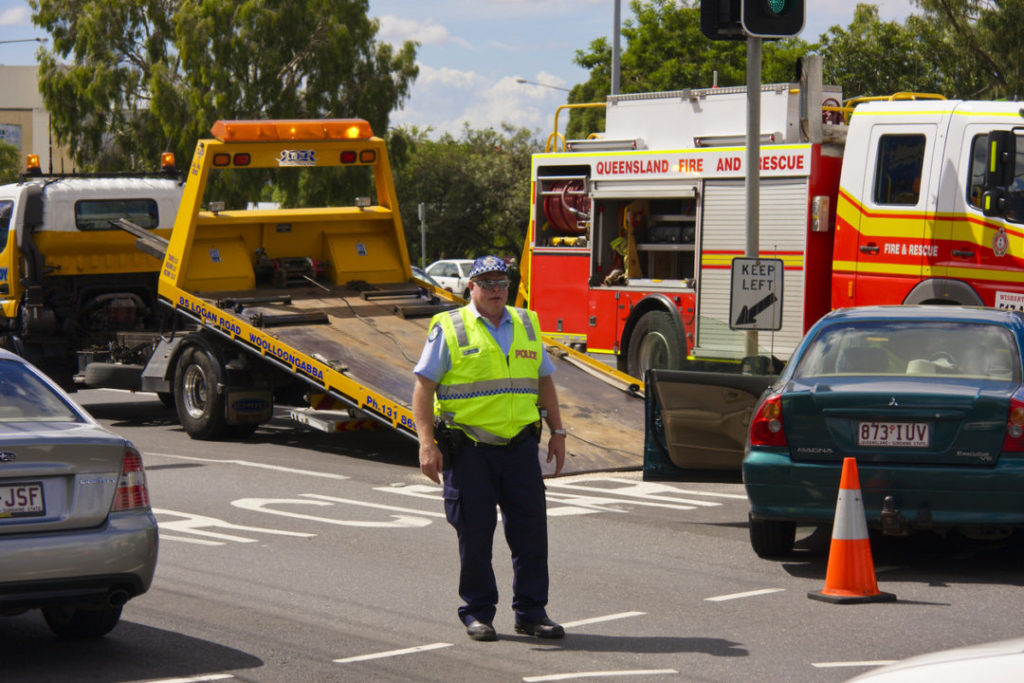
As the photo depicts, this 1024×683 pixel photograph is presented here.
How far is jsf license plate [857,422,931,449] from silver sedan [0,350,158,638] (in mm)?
3771

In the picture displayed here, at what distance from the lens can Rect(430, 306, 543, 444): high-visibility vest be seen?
6.97 metres

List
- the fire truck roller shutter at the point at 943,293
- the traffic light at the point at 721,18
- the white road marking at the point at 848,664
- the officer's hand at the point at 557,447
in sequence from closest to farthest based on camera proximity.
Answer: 1. the white road marking at the point at 848,664
2. the officer's hand at the point at 557,447
3. the traffic light at the point at 721,18
4. the fire truck roller shutter at the point at 943,293

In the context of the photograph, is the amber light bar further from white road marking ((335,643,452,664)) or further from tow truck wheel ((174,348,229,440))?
white road marking ((335,643,452,664))

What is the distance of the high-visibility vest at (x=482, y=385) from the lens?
6969 millimetres

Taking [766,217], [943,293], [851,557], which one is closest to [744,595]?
[851,557]

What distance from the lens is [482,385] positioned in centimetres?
699

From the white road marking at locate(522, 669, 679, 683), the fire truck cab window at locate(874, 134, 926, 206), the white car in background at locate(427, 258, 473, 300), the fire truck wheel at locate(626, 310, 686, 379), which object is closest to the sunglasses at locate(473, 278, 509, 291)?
the white road marking at locate(522, 669, 679, 683)

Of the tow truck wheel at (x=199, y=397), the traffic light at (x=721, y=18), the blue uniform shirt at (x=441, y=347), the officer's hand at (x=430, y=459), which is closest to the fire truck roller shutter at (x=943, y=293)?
the traffic light at (x=721, y=18)

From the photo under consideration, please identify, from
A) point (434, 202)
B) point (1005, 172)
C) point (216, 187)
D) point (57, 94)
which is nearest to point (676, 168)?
point (1005, 172)

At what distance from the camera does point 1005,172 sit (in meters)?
12.6

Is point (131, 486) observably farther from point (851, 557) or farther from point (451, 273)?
point (451, 273)

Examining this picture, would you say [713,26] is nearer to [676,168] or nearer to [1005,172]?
[1005,172]

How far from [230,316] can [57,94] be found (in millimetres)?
34035

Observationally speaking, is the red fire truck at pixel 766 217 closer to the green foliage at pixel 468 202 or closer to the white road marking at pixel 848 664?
the white road marking at pixel 848 664
